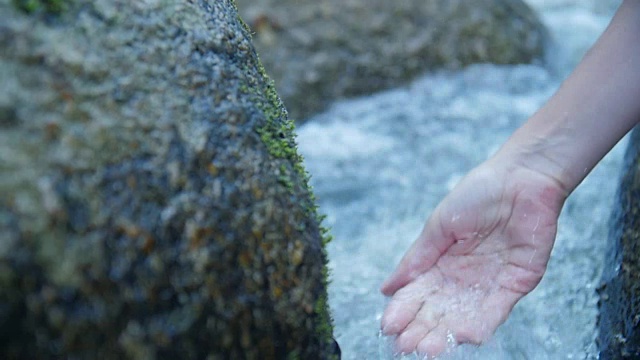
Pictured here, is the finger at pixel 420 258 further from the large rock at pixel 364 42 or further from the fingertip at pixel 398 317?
the large rock at pixel 364 42

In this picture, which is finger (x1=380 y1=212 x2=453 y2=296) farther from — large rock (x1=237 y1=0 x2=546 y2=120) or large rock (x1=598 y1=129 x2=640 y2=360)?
large rock (x1=237 y1=0 x2=546 y2=120)

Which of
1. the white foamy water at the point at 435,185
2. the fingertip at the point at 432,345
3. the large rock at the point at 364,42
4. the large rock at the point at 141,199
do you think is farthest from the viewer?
the large rock at the point at 364,42

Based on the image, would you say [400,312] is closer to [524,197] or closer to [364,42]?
[524,197]

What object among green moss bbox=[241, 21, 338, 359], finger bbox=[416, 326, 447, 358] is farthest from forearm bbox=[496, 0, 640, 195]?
green moss bbox=[241, 21, 338, 359]

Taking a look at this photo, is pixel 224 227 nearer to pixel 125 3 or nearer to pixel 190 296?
pixel 190 296

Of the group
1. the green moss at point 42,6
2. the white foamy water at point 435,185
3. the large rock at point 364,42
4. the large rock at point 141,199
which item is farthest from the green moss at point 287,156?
the large rock at point 364,42

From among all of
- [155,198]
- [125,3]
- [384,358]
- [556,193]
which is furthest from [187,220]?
[556,193]

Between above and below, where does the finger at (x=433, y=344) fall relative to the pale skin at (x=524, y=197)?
below
